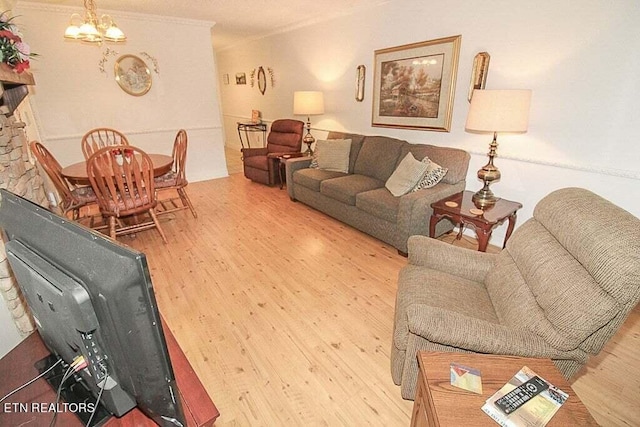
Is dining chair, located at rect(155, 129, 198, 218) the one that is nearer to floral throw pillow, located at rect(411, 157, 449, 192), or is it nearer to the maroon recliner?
the maroon recliner

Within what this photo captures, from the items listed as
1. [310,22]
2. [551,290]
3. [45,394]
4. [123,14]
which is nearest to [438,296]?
[551,290]

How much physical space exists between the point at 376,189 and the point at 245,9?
2883 mm

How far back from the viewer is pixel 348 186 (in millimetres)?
3205

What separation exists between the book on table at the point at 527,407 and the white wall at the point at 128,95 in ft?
16.6

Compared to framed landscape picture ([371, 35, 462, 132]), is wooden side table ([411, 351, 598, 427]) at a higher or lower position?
lower

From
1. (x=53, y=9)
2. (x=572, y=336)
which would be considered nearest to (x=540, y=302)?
(x=572, y=336)

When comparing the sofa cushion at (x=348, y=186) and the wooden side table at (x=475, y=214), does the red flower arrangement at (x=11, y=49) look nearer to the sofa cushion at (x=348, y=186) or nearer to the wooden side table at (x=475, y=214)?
the sofa cushion at (x=348, y=186)

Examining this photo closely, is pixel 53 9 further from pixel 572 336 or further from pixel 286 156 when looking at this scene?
pixel 572 336

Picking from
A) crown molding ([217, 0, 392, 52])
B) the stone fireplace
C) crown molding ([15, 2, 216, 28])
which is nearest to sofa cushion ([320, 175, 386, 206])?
crown molding ([217, 0, 392, 52])

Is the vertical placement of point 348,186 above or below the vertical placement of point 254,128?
below

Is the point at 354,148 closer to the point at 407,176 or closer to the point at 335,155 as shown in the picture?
the point at 335,155

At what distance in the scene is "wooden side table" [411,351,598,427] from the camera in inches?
32.9

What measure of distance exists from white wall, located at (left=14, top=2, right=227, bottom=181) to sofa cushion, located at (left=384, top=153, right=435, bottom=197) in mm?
3491

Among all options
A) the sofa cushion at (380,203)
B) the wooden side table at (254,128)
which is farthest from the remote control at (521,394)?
the wooden side table at (254,128)
